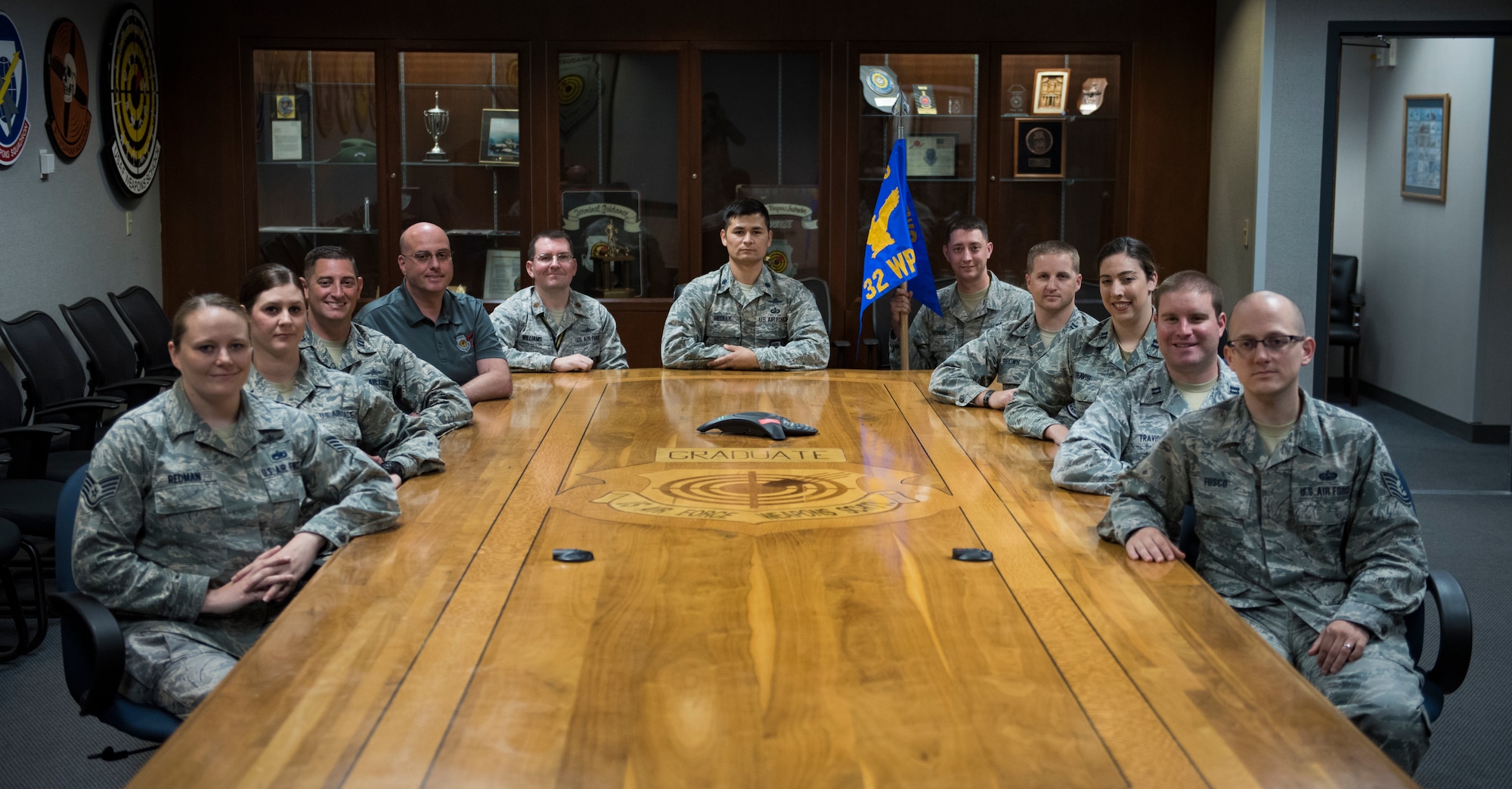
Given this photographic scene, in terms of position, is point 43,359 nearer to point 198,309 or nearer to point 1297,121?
point 198,309

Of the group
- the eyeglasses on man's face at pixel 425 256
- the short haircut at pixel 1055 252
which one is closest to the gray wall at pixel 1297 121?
the short haircut at pixel 1055 252

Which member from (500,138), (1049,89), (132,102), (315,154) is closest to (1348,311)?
(1049,89)

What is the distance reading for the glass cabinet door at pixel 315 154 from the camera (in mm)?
6797

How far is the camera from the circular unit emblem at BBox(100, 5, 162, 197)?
6.11m

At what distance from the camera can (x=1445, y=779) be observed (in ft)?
9.99

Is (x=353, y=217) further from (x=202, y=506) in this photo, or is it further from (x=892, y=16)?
(x=202, y=506)

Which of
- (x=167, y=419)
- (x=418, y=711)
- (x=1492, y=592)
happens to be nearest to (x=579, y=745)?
(x=418, y=711)

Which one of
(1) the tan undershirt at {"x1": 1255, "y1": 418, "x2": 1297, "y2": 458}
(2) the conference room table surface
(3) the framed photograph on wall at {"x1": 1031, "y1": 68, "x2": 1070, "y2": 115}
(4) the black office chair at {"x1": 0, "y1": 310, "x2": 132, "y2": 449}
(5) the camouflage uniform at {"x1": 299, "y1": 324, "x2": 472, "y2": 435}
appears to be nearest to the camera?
(2) the conference room table surface

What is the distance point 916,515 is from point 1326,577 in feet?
2.41

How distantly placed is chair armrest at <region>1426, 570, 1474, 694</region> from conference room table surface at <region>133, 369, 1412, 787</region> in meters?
0.48

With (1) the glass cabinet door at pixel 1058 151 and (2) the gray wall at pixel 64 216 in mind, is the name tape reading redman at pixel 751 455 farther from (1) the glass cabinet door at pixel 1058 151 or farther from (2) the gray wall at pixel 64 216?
(1) the glass cabinet door at pixel 1058 151

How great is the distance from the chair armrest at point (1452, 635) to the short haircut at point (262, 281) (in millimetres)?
2429

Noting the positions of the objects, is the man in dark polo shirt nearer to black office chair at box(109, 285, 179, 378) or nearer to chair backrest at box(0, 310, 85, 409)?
chair backrest at box(0, 310, 85, 409)

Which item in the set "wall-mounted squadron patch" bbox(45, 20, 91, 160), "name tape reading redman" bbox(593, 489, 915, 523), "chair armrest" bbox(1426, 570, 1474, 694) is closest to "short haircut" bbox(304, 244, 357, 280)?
"name tape reading redman" bbox(593, 489, 915, 523)
